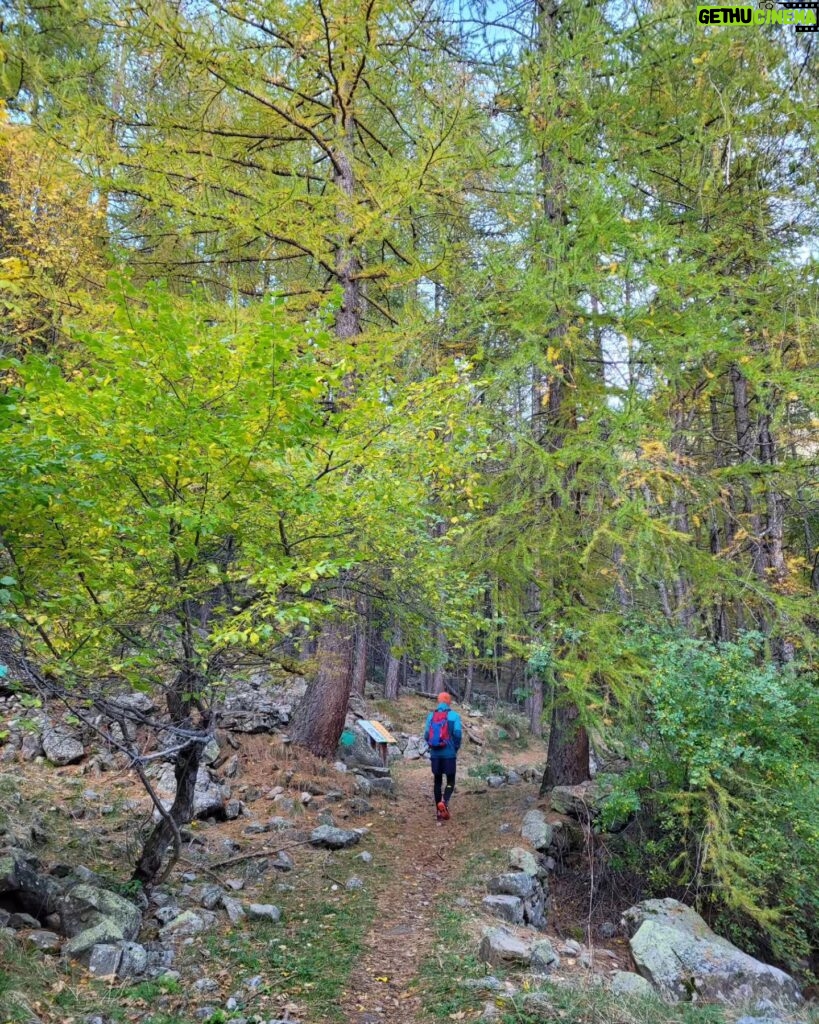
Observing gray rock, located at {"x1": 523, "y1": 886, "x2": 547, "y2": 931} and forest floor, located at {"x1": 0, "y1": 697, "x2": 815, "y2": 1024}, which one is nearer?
forest floor, located at {"x1": 0, "y1": 697, "x2": 815, "y2": 1024}

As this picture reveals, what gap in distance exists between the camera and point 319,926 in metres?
4.99

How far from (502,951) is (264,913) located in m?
1.96

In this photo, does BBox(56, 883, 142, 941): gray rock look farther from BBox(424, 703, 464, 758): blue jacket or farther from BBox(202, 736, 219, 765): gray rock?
BBox(424, 703, 464, 758): blue jacket

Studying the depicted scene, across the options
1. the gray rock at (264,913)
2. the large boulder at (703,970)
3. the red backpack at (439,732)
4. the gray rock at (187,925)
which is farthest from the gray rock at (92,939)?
the red backpack at (439,732)

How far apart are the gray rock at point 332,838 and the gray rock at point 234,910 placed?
177cm

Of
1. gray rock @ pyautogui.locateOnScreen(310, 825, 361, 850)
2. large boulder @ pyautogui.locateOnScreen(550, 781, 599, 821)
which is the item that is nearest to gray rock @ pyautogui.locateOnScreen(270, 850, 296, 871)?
gray rock @ pyautogui.locateOnScreen(310, 825, 361, 850)

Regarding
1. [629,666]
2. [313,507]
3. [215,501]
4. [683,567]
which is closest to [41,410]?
[215,501]

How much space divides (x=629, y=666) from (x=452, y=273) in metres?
5.24

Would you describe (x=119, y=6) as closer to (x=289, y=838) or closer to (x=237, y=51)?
(x=237, y=51)

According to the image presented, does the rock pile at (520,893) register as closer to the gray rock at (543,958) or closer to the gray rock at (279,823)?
the gray rock at (543,958)

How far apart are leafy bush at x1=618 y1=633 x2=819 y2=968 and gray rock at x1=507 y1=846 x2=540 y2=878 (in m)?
1.14

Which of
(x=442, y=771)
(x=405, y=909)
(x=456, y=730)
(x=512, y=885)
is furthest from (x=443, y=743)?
(x=405, y=909)

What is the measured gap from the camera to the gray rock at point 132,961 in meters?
3.80

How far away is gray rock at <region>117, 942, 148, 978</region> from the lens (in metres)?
3.80
